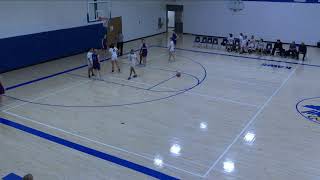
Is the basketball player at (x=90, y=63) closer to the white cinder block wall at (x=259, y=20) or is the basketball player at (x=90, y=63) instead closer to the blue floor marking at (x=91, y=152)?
the blue floor marking at (x=91, y=152)

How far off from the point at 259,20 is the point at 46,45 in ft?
53.2

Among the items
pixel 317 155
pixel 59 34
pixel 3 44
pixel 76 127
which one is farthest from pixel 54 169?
pixel 59 34

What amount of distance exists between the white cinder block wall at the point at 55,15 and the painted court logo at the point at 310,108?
1396 cm

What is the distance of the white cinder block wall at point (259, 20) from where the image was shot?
23.8 m

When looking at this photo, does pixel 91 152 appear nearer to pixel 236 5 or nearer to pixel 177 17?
pixel 236 5

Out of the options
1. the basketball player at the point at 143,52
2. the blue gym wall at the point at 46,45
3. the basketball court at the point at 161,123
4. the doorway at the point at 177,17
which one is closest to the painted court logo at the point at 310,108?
the basketball court at the point at 161,123

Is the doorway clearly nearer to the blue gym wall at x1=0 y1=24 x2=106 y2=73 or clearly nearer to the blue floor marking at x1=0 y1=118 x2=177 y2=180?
the blue gym wall at x1=0 y1=24 x2=106 y2=73

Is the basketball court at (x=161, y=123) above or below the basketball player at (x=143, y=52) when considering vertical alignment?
below

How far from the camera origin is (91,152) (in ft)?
29.5

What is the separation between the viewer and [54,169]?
26.7ft

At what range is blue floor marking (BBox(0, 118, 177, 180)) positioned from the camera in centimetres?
803

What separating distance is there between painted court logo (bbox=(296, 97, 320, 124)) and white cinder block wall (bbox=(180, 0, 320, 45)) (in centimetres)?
1243

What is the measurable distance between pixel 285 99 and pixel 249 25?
14.1 meters

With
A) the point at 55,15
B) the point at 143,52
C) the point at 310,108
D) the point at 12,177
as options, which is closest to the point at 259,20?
the point at 143,52
